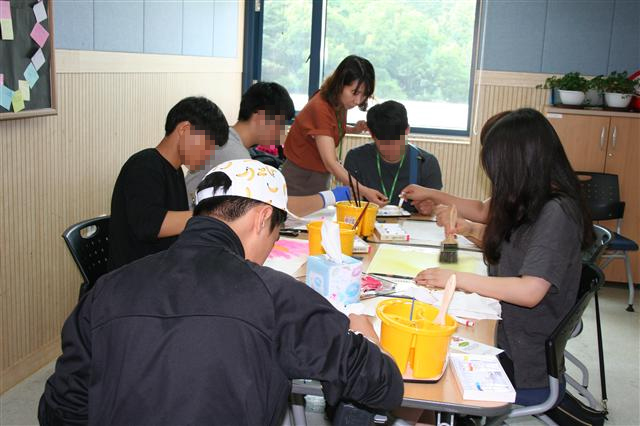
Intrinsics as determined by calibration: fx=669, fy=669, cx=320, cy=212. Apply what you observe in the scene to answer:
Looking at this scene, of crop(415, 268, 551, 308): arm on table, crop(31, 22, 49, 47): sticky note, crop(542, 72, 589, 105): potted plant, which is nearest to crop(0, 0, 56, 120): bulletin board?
crop(31, 22, 49, 47): sticky note

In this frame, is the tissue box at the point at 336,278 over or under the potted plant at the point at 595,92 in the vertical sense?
under

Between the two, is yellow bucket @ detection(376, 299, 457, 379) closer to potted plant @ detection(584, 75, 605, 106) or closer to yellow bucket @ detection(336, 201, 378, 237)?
yellow bucket @ detection(336, 201, 378, 237)

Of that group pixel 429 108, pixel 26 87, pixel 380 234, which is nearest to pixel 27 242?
pixel 26 87

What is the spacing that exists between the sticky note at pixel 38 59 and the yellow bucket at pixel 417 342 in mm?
1889

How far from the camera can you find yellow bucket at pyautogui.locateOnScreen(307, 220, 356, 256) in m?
2.14

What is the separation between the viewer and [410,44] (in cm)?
551

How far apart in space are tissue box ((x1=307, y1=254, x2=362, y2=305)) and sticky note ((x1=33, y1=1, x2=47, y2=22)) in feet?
5.35

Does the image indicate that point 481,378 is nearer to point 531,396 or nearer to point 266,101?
point 531,396

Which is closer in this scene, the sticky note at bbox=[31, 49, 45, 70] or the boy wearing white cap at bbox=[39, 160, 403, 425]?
the boy wearing white cap at bbox=[39, 160, 403, 425]

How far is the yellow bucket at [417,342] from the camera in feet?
4.55

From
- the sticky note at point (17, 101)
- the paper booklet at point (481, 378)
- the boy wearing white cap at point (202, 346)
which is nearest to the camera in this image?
the boy wearing white cap at point (202, 346)

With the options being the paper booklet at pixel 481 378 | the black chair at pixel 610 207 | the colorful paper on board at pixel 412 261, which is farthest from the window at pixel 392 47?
the paper booklet at pixel 481 378

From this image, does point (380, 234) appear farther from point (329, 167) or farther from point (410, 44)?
point (410, 44)

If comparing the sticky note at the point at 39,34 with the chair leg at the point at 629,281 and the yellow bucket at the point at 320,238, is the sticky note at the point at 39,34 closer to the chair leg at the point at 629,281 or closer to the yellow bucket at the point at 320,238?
the yellow bucket at the point at 320,238
